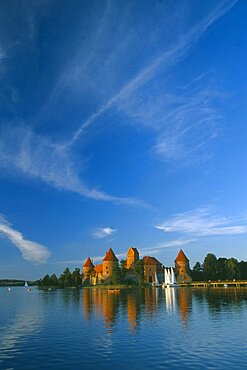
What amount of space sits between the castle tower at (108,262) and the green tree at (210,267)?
41837 mm

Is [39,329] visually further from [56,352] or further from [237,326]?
[237,326]

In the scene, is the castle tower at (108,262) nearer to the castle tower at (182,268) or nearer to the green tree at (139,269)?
the green tree at (139,269)

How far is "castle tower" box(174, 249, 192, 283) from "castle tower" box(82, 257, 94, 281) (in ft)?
153

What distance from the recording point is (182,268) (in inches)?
6422

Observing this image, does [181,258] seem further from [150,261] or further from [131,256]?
[131,256]

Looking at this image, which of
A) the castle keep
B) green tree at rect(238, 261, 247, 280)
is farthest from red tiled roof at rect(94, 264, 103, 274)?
green tree at rect(238, 261, 247, 280)

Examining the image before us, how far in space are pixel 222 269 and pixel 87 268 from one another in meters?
77.2

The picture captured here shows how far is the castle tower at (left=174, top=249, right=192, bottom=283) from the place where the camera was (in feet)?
528

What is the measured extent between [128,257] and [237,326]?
14164cm

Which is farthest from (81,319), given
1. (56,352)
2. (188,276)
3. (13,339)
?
(188,276)

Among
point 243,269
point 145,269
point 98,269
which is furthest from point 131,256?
point 243,269

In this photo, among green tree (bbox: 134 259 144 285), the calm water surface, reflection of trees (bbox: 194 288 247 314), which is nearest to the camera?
the calm water surface

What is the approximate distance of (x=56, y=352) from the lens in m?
25.7

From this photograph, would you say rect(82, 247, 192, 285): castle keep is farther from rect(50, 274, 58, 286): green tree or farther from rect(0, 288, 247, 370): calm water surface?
rect(0, 288, 247, 370): calm water surface
